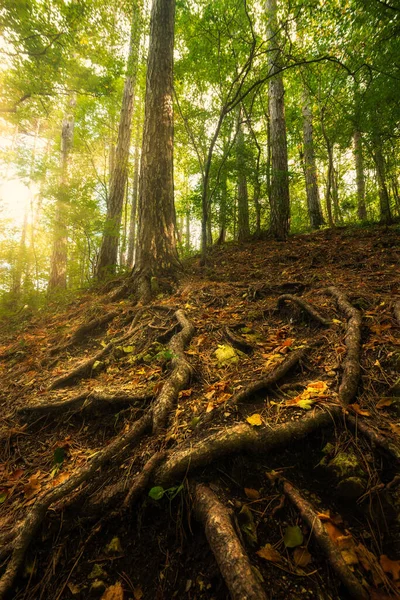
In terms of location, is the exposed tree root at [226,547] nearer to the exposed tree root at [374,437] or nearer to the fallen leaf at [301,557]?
the fallen leaf at [301,557]

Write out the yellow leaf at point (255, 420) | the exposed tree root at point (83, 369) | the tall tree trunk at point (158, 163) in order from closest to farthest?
the yellow leaf at point (255, 420) < the exposed tree root at point (83, 369) < the tall tree trunk at point (158, 163)

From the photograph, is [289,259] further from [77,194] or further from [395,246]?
[77,194]

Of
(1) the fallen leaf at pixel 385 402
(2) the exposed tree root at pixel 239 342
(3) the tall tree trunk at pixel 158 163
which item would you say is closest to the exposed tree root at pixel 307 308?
(2) the exposed tree root at pixel 239 342

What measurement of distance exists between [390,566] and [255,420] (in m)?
0.86

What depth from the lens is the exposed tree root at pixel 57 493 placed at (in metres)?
1.45

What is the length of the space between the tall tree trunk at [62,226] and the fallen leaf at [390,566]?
9943mm

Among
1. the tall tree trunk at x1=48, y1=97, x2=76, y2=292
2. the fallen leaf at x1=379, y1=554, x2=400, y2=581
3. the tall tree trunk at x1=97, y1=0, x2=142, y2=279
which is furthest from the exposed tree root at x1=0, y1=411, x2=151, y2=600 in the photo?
the tall tree trunk at x1=48, y1=97, x2=76, y2=292

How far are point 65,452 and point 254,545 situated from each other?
1.61 meters

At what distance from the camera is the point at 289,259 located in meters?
6.10

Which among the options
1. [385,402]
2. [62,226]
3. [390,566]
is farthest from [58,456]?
[62,226]

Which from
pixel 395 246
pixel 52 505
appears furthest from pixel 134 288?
pixel 395 246

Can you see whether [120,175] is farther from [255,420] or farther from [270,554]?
[270,554]

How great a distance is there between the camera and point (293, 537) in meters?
1.33

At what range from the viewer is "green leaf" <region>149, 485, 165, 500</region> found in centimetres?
151
